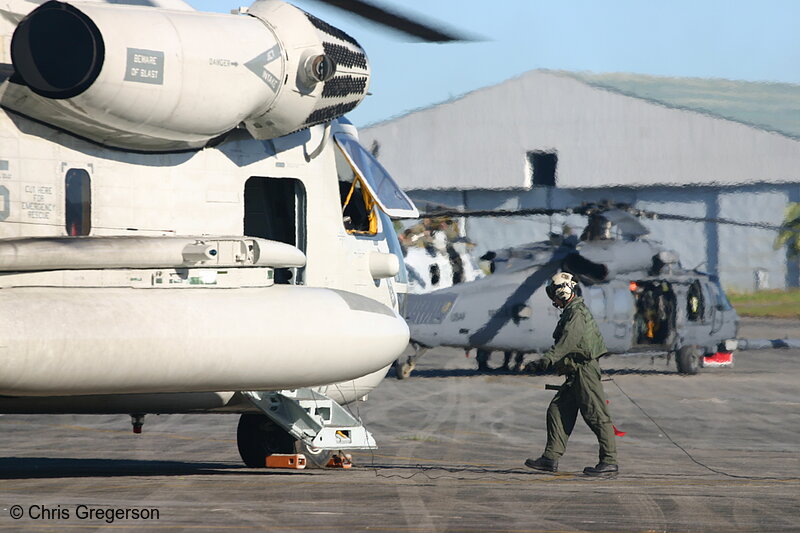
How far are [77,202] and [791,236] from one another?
5576 cm

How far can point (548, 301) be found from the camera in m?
26.2

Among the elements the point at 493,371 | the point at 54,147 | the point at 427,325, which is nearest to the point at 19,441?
the point at 54,147

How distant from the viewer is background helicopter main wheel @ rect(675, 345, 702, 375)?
28078mm

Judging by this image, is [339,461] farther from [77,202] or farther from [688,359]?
[688,359]

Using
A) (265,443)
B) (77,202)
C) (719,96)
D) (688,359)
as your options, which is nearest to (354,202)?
(265,443)

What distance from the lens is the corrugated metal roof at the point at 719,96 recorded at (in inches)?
2286

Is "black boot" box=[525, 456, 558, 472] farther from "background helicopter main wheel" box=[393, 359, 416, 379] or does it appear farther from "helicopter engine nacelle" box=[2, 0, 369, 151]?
"background helicopter main wheel" box=[393, 359, 416, 379]

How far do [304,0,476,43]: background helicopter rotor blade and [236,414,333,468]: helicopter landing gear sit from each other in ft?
15.2

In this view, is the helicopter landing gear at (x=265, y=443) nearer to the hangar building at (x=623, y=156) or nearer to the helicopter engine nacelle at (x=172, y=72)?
the helicopter engine nacelle at (x=172, y=72)

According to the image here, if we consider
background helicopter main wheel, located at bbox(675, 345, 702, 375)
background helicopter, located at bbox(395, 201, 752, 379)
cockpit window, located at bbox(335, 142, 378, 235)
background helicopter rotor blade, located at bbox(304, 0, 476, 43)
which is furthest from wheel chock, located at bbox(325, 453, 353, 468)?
background helicopter main wheel, located at bbox(675, 345, 702, 375)

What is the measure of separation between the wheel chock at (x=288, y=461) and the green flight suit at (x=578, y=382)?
7.84ft

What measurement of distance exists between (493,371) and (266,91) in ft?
61.0

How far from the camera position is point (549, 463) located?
1207 centimetres

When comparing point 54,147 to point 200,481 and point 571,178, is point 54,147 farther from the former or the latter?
point 571,178
